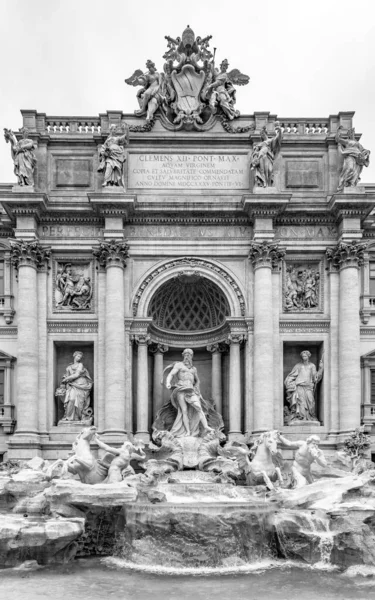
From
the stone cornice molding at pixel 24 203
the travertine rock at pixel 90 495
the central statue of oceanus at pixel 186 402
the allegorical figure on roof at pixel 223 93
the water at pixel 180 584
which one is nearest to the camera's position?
the water at pixel 180 584

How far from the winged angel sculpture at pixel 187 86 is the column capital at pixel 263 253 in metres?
5.51

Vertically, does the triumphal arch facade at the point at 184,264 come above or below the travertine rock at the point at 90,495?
above

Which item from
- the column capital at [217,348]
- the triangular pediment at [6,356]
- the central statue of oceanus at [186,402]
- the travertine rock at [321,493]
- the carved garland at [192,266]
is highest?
the carved garland at [192,266]

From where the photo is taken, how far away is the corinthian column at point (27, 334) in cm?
2716

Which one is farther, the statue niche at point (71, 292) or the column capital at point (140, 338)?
the statue niche at point (71, 292)

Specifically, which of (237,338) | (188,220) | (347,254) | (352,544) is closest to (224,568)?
Result: (352,544)

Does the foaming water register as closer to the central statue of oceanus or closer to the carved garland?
the central statue of oceanus

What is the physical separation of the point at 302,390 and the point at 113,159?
11.7m

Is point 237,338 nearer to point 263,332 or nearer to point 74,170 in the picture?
point 263,332

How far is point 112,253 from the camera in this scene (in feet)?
91.3

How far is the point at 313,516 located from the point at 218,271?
11600mm

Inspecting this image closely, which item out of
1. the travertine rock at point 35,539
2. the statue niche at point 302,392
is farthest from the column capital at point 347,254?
the travertine rock at point 35,539

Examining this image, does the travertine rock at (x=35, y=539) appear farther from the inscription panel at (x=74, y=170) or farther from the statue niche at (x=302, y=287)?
the inscription panel at (x=74, y=170)

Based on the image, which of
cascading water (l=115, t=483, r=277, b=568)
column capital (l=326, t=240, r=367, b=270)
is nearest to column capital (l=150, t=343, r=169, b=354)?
column capital (l=326, t=240, r=367, b=270)
